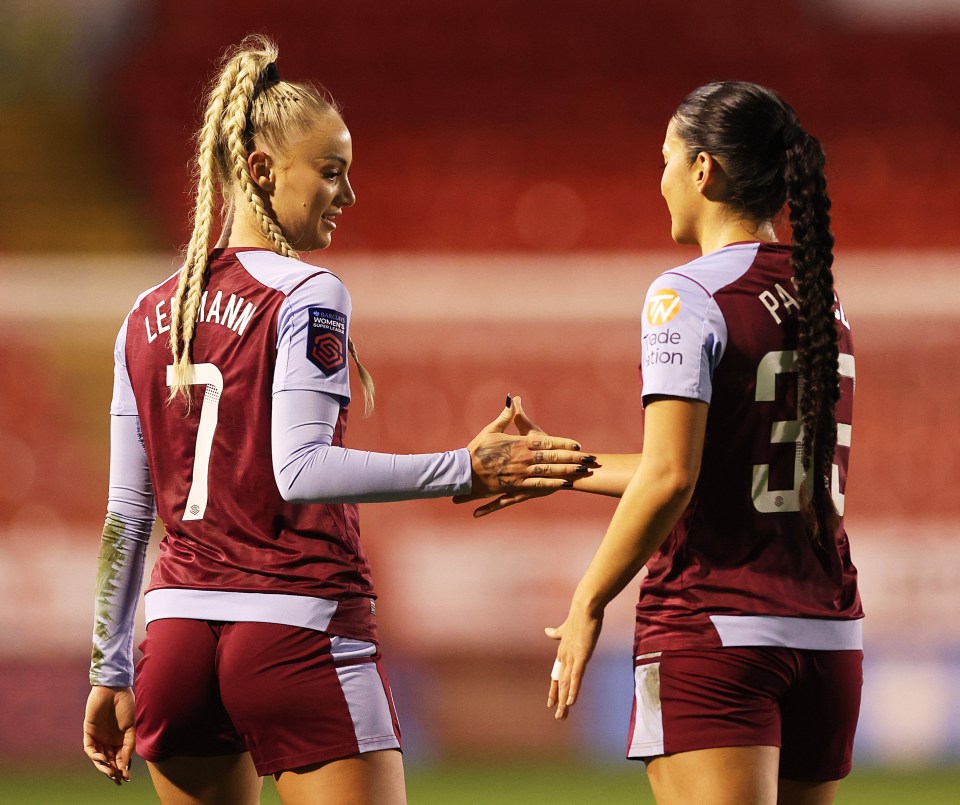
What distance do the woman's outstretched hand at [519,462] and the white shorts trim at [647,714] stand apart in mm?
303

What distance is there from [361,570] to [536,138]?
19.2 feet

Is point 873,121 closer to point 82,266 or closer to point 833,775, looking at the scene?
point 82,266

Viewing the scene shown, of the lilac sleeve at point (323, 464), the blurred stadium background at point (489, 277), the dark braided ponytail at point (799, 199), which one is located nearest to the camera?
the lilac sleeve at point (323, 464)

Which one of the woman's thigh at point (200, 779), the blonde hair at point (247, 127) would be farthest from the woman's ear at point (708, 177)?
the woman's thigh at point (200, 779)

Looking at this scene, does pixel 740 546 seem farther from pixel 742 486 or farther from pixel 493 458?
pixel 493 458

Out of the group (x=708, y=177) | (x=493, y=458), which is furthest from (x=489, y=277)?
(x=493, y=458)

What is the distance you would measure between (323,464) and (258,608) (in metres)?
0.22

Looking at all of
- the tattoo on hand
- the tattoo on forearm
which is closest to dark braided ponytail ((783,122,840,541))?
the tattoo on hand

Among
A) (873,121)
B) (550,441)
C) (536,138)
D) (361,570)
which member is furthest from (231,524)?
(873,121)

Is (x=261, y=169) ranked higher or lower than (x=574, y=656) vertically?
higher

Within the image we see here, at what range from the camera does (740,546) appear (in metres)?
1.72

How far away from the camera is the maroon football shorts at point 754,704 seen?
1.67 metres

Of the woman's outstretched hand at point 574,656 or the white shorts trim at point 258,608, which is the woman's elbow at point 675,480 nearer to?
the woman's outstretched hand at point 574,656

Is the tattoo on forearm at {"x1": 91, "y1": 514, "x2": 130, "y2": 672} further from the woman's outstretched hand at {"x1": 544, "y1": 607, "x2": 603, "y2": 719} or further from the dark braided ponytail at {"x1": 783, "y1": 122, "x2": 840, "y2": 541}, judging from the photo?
the dark braided ponytail at {"x1": 783, "y1": 122, "x2": 840, "y2": 541}
